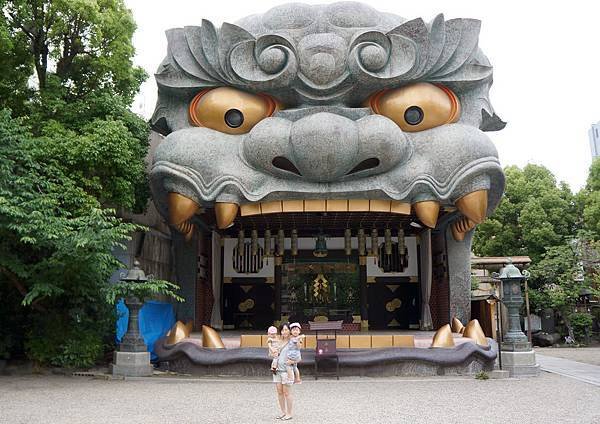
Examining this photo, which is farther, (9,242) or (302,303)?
(302,303)

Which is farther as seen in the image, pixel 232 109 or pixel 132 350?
pixel 232 109

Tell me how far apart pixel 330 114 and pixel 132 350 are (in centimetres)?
648

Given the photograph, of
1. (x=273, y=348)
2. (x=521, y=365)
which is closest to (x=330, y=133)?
(x=273, y=348)

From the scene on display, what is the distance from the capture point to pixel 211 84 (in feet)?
42.7

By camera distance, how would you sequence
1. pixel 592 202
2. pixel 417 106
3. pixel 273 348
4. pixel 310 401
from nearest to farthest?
pixel 273 348 < pixel 310 401 < pixel 417 106 < pixel 592 202

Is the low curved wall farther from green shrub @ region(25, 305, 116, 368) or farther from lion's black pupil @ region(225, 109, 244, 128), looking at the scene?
lion's black pupil @ region(225, 109, 244, 128)

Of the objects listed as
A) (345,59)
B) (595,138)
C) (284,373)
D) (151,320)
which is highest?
(595,138)

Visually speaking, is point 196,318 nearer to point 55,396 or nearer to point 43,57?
point 55,396

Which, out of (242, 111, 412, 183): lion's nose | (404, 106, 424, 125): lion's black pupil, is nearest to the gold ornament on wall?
(242, 111, 412, 183): lion's nose

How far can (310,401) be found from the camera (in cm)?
885

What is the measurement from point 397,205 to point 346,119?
7.12ft

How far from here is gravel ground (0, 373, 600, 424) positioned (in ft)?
24.9

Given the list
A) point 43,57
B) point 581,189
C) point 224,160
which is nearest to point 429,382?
point 224,160

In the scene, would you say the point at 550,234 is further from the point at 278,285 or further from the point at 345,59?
the point at 345,59
